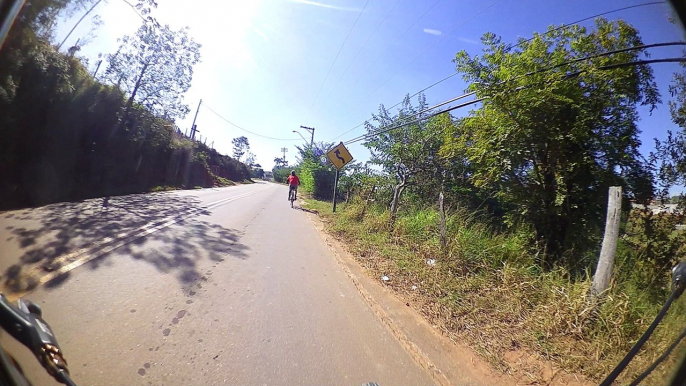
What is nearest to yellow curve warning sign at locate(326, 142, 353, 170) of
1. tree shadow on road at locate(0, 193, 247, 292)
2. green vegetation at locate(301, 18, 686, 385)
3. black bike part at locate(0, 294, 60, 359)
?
green vegetation at locate(301, 18, 686, 385)

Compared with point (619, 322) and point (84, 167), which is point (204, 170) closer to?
point (84, 167)

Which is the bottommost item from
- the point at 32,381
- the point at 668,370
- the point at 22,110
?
the point at 32,381

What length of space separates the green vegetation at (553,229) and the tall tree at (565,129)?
2 cm

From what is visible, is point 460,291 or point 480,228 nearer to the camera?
point 460,291

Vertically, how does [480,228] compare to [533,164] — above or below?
below

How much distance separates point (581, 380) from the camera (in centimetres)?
205

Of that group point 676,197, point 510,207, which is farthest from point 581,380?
point 510,207

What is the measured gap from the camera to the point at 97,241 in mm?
4203

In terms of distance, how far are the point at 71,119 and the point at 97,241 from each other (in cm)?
681

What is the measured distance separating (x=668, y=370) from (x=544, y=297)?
98.1 inches

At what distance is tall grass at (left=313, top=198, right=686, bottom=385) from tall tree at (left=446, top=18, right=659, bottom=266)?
0.73 meters

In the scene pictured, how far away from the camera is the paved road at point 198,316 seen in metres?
1.80

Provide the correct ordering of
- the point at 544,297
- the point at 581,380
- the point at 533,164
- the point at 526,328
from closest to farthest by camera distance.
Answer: the point at 581,380 < the point at 526,328 < the point at 544,297 < the point at 533,164

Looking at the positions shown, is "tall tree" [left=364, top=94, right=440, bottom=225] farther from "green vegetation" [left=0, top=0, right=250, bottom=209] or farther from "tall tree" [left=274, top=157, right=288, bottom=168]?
"tall tree" [left=274, top=157, right=288, bottom=168]
